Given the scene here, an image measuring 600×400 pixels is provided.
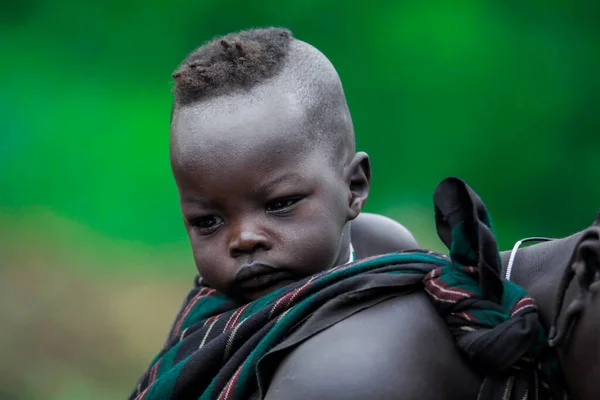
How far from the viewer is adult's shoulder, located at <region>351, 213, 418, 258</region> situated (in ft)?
9.41

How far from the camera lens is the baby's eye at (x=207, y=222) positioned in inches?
91.2

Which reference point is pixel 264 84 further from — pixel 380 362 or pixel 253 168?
pixel 380 362

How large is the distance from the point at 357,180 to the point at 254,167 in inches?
15.7

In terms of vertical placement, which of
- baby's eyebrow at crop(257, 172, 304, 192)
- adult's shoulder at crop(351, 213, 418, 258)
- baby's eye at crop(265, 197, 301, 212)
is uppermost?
Result: baby's eyebrow at crop(257, 172, 304, 192)

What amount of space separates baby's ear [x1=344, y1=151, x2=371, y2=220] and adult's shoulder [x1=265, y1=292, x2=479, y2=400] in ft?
2.29

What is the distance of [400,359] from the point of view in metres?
1.72

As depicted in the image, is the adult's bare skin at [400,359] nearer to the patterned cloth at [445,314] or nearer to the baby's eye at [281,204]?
the patterned cloth at [445,314]

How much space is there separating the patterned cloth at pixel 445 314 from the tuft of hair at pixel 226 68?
534mm

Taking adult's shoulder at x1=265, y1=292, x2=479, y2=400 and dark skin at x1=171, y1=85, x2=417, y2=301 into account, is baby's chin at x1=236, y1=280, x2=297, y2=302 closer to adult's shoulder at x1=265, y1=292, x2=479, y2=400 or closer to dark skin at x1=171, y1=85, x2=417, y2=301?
dark skin at x1=171, y1=85, x2=417, y2=301

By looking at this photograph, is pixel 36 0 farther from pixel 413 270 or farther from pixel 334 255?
pixel 413 270

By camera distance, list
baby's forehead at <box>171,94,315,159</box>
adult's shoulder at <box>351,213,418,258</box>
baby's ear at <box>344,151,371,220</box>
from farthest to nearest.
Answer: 1. adult's shoulder at <box>351,213,418,258</box>
2. baby's ear at <box>344,151,371,220</box>
3. baby's forehead at <box>171,94,315,159</box>

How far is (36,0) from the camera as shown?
5.58m

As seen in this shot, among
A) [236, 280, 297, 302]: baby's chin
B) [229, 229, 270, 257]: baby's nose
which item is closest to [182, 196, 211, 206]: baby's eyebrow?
[229, 229, 270, 257]: baby's nose

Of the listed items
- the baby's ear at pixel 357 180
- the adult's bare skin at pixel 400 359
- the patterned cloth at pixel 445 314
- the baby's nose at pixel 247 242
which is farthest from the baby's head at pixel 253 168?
the adult's bare skin at pixel 400 359
